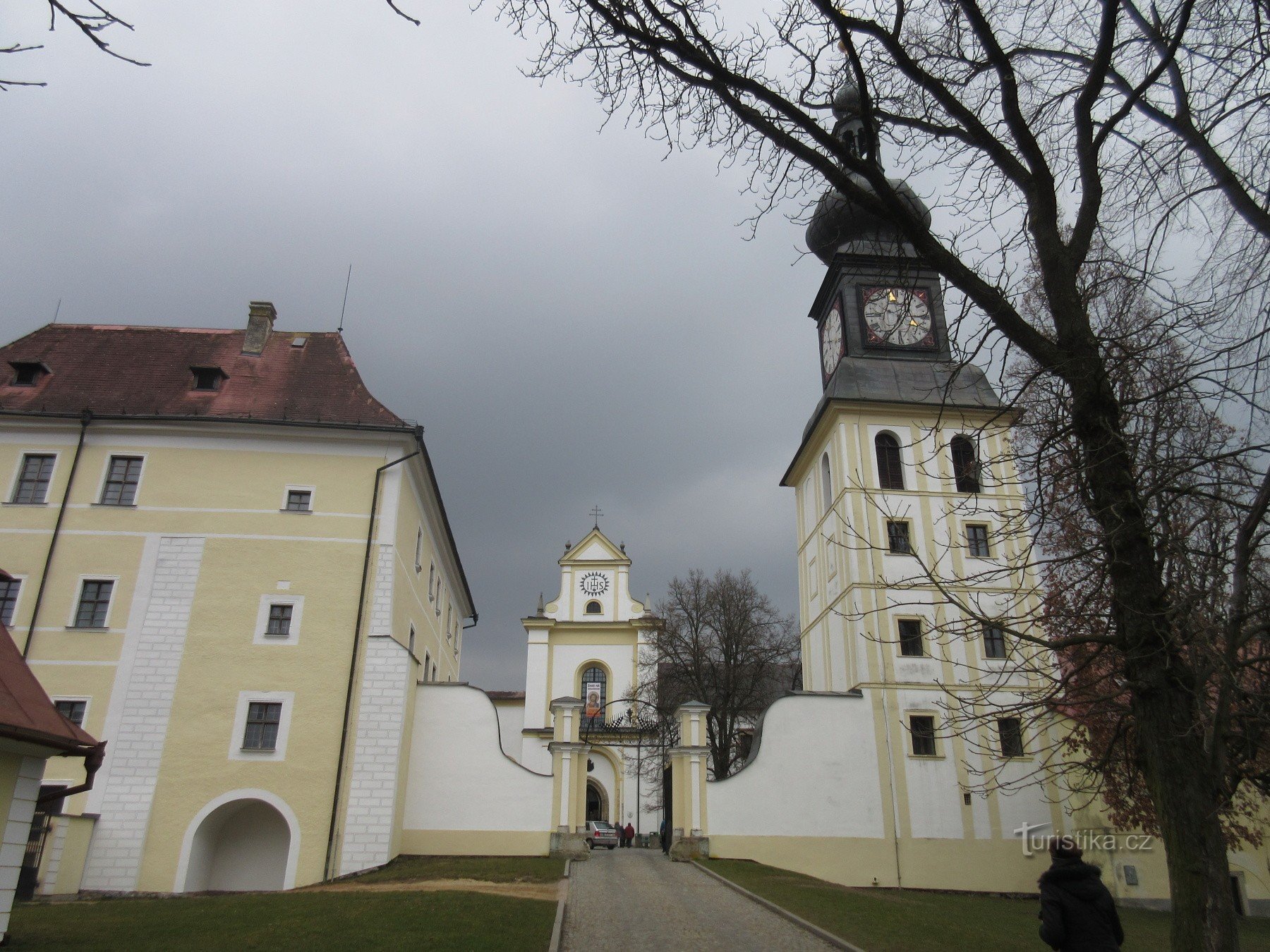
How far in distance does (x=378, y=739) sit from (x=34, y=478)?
1097 cm

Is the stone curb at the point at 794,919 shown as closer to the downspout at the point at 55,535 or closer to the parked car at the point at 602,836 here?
the parked car at the point at 602,836

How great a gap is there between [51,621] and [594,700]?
2595 cm

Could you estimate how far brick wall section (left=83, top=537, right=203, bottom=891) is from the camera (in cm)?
1830

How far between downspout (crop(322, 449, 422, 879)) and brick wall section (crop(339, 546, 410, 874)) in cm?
23

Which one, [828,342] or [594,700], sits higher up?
[828,342]

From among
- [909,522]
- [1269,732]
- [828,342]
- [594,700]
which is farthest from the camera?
[594,700]

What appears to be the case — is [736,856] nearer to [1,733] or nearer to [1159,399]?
[1,733]

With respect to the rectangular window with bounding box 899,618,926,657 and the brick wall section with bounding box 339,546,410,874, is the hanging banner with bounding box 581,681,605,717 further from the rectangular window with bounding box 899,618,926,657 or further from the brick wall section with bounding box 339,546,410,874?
the brick wall section with bounding box 339,546,410,874

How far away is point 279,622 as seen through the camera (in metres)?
20.8

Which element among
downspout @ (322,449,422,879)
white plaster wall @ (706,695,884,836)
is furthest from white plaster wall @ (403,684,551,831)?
white plaster wall @ (706,695,884,836)

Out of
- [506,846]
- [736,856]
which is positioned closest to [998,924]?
[736,856]

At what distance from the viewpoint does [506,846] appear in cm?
2083

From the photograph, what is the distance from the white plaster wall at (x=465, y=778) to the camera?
69.2ft

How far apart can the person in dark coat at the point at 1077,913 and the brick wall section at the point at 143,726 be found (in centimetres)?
1916
